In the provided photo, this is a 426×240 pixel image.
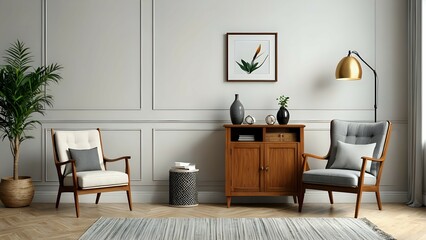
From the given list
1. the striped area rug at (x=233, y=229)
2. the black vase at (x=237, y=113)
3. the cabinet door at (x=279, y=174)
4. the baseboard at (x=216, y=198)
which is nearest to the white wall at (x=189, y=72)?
the baseboard at (x=216, y=198)

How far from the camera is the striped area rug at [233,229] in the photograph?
14.5 feet

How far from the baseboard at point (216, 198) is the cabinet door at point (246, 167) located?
0.43 m

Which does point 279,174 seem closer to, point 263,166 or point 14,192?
point 263,166

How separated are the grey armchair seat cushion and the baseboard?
0.77 m

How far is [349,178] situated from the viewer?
5258mm

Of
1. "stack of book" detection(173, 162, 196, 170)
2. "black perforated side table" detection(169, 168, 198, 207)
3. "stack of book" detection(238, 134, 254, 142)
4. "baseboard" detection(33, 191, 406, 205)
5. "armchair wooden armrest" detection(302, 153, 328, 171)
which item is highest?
"stack of book" detection(238, 134, 254, 142)

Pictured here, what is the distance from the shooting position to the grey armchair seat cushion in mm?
5266

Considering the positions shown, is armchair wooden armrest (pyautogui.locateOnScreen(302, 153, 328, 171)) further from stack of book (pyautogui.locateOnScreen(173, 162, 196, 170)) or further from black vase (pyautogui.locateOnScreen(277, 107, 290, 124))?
stack of book (pyautogui.locateOnScreen(173, 162, 196, 170))

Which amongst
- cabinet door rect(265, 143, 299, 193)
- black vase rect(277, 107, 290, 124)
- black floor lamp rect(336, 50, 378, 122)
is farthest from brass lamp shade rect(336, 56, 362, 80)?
cabinet door rect(265, 143, 299, 193)

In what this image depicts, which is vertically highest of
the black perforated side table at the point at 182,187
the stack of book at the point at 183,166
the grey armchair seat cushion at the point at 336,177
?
the stack of book at the point at 183,166

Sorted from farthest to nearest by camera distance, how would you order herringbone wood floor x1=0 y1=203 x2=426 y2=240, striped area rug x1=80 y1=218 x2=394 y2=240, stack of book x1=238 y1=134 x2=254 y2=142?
stack of book x1=238 y1=134 x2=254 y2=142 → herringbone wood floor x1=0 y1=203 x2=426 y2=240 → striped area rug x1=80 y1=218 x2=394 y2=240

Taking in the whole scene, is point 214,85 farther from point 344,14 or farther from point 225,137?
point 344,14

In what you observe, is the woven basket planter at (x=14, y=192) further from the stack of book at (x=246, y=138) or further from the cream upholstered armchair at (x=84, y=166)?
the stack of book at (x=246, y=138)

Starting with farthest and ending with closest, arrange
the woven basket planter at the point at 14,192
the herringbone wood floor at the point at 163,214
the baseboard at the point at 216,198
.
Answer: the baseboard at the point at 216,198
the woven basket planter at the point at 14,192
the herringbone wood floor at the point at 163,214
